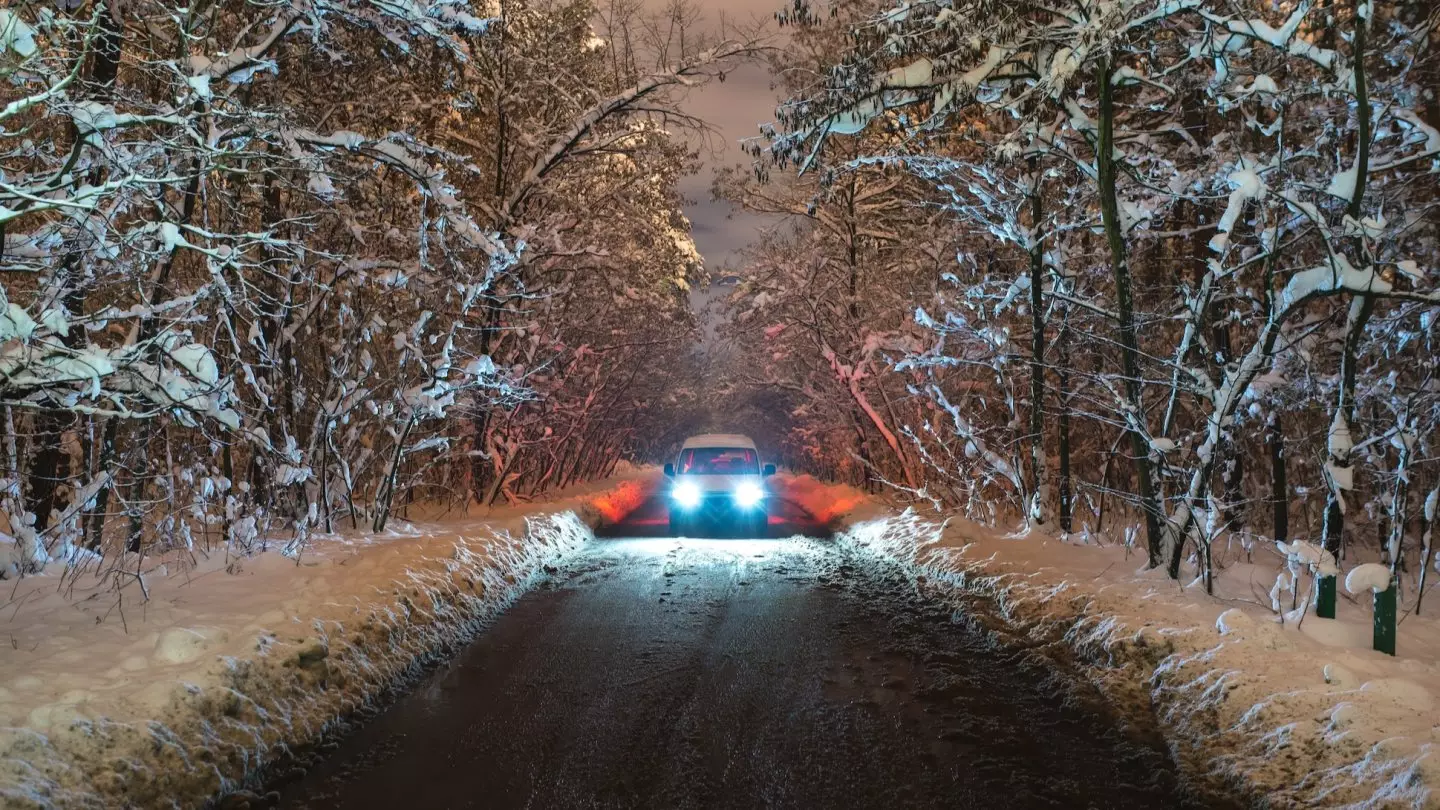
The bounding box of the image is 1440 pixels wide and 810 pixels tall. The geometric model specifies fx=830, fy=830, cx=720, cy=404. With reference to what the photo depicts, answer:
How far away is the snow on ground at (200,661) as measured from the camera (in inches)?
159

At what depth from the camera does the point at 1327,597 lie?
19.4 ft

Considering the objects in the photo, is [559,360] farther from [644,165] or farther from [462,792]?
[462,792]

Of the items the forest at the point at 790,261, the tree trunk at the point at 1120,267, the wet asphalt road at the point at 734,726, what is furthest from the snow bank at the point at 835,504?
the wet asphalt road at the point at 734,726

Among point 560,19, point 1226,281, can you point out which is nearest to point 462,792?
point 1226,281

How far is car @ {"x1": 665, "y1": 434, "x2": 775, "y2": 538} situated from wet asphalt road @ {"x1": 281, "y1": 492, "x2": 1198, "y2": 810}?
8245 millimetres

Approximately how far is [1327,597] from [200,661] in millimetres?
7617

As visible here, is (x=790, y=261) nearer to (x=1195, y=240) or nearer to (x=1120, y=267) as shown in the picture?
(x=1195, y=240)

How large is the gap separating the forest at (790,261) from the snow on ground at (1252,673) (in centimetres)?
63

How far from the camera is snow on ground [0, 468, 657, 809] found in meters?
4.05

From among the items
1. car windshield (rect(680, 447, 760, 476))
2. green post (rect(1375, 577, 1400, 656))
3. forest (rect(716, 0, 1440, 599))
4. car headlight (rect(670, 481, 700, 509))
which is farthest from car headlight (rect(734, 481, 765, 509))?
green post (rect(1375, 577, 1400, 656))

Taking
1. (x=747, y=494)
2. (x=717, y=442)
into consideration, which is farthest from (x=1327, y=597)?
(x=717, y=442)

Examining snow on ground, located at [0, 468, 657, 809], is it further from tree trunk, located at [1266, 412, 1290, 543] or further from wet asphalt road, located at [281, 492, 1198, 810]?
tree trunk, located at [1266, 412, 1290, 543]

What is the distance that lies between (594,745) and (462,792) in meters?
0.85

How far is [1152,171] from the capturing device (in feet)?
32.3
